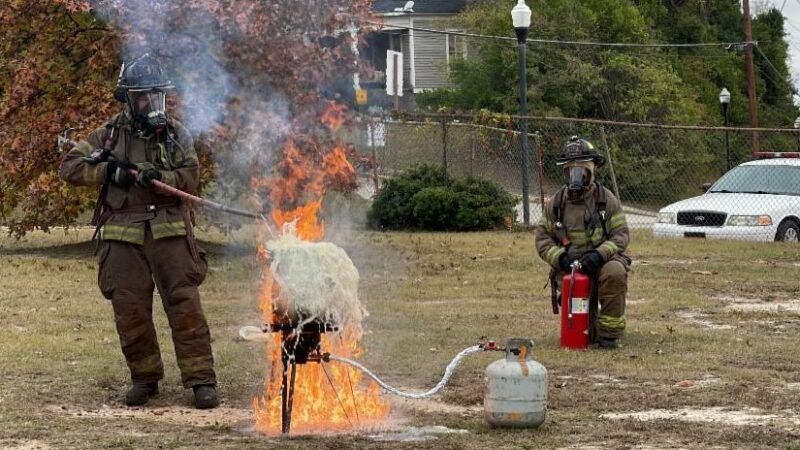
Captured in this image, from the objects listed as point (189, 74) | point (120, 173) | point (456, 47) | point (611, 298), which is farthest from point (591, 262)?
point (456, 47)

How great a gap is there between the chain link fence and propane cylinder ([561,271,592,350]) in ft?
34.2

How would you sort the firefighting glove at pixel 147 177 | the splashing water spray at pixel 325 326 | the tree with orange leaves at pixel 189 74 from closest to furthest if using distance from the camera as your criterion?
1. the splashing water spray at pixel 325 326
2. the firefighting glove at pixel 147 177
3. the tree with orange leaves at pixel 189 74

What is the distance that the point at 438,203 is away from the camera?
22922mm

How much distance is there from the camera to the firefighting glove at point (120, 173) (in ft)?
28.0

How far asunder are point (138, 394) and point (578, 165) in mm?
3839

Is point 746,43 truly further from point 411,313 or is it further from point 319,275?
point 319,275

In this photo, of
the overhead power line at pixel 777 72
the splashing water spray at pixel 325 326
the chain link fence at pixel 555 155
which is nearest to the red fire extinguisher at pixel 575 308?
the splashing water spray at pixel 325 326

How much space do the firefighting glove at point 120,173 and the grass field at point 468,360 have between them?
1.34m

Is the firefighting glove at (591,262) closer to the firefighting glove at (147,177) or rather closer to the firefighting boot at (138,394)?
the firefighting boot at (138,394)

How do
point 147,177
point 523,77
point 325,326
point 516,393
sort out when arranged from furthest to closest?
1. point 523,77
2. point 147,177
3. point 516,393
4. point 325,326

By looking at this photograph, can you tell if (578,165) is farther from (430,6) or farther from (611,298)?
(430,6)

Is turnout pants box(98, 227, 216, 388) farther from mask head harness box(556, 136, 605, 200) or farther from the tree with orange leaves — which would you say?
the tree with orange leaves

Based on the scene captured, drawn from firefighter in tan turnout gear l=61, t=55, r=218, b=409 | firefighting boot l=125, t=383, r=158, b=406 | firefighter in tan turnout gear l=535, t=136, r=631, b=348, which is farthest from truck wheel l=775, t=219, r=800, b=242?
firefighting boot l=125, t=383, r=158, b=406

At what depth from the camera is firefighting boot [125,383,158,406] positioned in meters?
8.74
